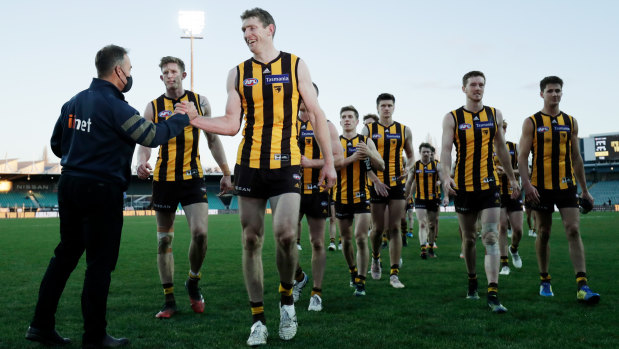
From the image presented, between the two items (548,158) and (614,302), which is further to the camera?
(548,158)

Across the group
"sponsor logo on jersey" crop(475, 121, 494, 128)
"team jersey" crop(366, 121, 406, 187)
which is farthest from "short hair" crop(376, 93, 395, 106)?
"sponsor logo on jersey" crop(475, 121, 494, 128)

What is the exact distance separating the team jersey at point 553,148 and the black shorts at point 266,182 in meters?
3.63

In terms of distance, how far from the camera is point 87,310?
12.7 ft

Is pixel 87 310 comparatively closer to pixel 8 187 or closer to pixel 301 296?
pixel 301 296

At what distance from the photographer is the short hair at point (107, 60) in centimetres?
417

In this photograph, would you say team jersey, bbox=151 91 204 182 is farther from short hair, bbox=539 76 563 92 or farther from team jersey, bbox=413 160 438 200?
team jersey, bbox=413 160 438 200

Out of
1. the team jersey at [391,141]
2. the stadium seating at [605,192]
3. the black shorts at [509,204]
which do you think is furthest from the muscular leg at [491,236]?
the stadium seating at [605,192]

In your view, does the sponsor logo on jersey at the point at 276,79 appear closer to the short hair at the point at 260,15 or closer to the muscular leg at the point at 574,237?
the short hair at the point at 260,15

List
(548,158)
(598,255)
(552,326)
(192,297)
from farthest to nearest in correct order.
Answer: (598,255) → (548,158) → (192,297) → (552,326)

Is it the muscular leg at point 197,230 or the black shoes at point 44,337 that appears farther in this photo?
the muscular leg at point 197,230

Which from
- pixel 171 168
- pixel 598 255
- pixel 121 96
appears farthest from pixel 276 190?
pixel 598 255

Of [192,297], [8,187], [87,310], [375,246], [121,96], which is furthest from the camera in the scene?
[8,187]

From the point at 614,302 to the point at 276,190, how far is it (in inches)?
165

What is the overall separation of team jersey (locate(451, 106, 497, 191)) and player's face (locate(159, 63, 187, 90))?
3.20 m
